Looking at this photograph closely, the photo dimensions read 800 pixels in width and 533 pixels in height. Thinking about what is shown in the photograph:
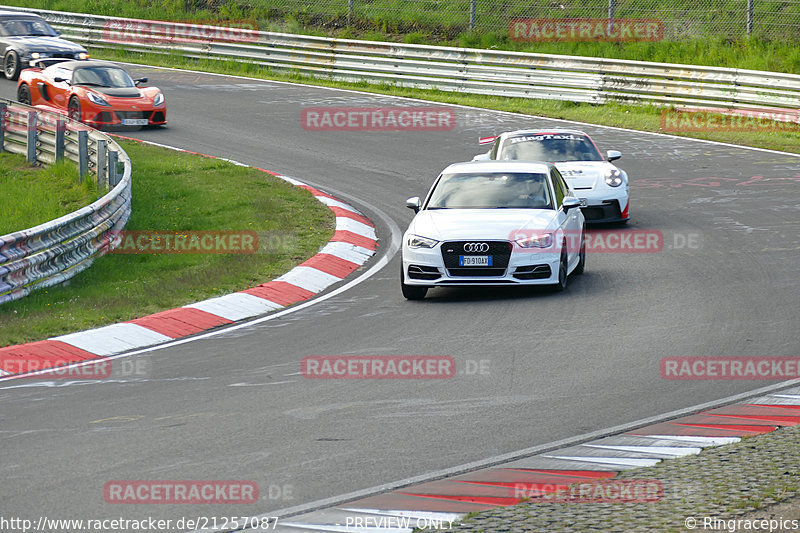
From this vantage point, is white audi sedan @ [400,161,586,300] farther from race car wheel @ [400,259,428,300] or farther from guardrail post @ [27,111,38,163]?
guardrail post @ [27,111,38,163]

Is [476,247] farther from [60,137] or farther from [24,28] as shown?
[24,28]

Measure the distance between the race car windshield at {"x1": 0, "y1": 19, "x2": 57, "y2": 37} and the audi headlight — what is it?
2303 centimetres

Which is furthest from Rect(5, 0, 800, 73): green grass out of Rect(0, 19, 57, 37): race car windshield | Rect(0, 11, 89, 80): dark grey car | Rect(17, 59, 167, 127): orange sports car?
Rect(17, 59, 167, 127): orange sports car

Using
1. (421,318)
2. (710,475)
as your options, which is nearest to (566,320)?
(421,318)

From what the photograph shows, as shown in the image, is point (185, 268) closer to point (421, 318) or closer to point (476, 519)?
point (421, 318)

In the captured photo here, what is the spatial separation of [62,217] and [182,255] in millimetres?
2391

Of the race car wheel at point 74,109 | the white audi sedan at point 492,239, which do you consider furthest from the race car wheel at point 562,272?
the race car wheel at point 74,109

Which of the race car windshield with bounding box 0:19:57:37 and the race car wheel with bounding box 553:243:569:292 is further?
the race car windshield with bounding box 0:19:57:37

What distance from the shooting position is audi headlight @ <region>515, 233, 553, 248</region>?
12344 millimetres

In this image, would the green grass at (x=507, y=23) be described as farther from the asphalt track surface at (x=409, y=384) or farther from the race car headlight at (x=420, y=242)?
the race car headlight at (x=420, y=242)

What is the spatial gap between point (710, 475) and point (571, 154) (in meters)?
11.4

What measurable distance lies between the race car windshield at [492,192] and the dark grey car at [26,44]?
18.9 metres

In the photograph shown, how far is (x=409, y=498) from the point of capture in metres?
6.29

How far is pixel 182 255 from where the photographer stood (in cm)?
1548
